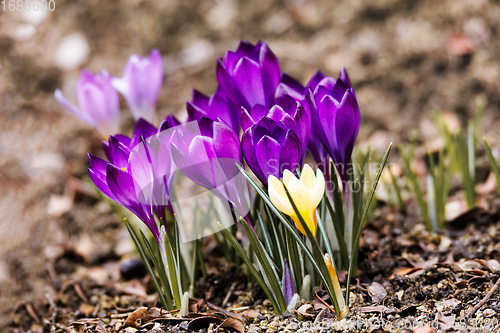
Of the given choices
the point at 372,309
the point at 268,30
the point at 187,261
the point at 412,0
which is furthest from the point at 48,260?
the point at 412,0

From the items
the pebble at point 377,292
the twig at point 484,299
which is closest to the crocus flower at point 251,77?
the pebble at point 377,292

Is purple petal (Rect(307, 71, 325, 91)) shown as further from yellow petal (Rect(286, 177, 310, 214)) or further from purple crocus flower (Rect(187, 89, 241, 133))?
yellow petal (Rect(286, 177, 310, 214))

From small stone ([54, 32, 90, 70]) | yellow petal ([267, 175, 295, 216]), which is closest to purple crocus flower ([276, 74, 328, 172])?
yellow petal ([267, 175, 295, 216])

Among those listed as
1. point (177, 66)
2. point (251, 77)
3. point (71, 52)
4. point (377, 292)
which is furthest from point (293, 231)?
point (71, 52)

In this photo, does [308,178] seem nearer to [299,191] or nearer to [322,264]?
[299,191]

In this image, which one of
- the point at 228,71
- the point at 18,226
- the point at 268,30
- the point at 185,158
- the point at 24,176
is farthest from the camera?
the point at 268,30

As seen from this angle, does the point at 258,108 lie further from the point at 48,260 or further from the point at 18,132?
the point at 18,132
